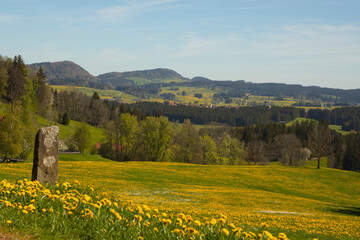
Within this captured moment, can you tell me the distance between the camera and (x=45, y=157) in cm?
1562

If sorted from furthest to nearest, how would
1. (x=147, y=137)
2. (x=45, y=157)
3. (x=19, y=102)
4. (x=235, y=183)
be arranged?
(x=147, y=137) → (x=19, y=102) → (x=235, y=183) → (x=45, y=157)

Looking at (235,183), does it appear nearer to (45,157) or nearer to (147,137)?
(45,157)

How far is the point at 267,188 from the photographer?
4922cm

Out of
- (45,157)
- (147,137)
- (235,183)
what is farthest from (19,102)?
(45,157)

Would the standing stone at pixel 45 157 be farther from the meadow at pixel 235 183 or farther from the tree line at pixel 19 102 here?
the tree line at pixel 19 102

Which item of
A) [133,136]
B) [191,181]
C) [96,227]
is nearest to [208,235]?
[96,227]

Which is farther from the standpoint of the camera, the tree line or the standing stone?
the tree line

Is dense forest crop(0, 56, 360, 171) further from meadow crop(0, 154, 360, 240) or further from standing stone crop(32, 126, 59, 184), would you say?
standing stone crop(32, 126, 59, 184)

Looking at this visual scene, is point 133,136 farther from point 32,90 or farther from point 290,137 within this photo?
point 290,137

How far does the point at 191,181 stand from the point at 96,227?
38617mm

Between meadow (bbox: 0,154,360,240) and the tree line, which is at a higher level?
the tree line

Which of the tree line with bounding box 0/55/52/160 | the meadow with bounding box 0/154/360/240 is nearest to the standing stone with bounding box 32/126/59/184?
the meadow with bounding box 0/154/360/240

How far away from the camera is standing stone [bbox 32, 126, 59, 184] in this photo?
15.4 meters

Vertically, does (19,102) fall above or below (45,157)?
above
